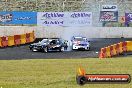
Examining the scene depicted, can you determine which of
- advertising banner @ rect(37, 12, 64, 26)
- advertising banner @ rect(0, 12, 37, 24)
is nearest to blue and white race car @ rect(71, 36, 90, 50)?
advertising banner @ rect(37, 12, 64, 26)

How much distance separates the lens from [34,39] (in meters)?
42.1

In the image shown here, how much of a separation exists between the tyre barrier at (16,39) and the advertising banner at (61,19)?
539 centimetres

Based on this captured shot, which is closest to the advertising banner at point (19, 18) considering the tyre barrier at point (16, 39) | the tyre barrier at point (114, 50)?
the tyre barrier at point (16, 39)

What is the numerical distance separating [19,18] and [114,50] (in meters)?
17.3

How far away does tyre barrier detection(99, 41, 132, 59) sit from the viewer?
29.4 meters

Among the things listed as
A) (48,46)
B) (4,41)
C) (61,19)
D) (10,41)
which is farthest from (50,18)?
(48,46)

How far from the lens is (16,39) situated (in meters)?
38.1

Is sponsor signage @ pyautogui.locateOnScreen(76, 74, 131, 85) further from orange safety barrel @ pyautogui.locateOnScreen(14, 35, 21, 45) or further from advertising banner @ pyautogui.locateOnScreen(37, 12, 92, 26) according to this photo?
advertising banner @ pyautogui.locateOnScreen(37, 12, 92, 26)

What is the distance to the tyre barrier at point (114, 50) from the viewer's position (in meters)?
29.4

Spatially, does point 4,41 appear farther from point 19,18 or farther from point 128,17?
point 128,17

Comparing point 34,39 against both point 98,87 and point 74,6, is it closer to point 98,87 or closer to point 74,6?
point 74,6

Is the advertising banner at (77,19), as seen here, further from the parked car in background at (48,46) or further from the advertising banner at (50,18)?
the parked car in background at (48,46)

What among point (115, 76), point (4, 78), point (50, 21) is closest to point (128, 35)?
point (50, 21)

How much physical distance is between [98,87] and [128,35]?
1456 inches
